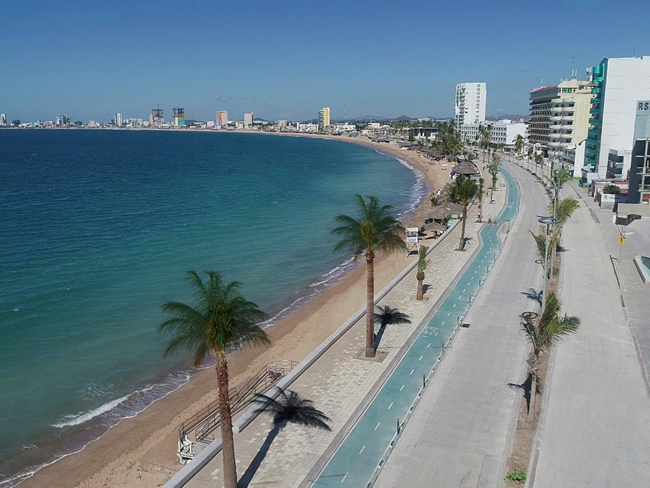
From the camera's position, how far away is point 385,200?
71375mm

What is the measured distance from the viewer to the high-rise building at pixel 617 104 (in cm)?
7188

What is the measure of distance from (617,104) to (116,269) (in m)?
65.3

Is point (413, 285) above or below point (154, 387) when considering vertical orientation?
above

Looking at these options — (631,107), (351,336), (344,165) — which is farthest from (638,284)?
(344,165)

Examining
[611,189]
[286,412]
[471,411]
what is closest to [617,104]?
[611,189]

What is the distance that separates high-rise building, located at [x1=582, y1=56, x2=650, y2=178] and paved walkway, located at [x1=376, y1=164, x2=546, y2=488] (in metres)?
52.8

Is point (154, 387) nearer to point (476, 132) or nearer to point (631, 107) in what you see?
point (631, 107)

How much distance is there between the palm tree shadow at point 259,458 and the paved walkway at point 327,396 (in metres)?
0.11

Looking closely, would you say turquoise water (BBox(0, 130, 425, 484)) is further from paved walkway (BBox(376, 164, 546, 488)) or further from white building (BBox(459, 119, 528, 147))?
white building (BBox(459, 119, 528, 147))

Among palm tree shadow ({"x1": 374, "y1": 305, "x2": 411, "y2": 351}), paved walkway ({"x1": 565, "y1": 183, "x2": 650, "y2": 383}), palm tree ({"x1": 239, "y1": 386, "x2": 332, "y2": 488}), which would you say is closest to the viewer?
palm tree ({"x1": 239, "y1": 386, "x2": 332, "y2": 488})

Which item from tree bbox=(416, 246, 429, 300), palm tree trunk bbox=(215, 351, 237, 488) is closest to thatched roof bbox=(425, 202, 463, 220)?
tree bbox=(416, 246, 429, 300)

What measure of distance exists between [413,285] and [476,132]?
521 feet

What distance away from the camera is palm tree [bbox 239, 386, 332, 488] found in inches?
660

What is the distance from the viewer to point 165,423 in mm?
20297
